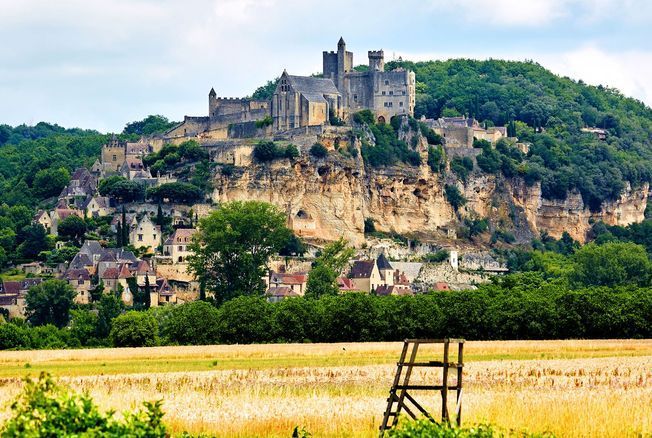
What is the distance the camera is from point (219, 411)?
32.3m

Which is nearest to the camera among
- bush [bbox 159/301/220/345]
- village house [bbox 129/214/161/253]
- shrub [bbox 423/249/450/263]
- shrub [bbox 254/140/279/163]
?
bush [bbox 159/301/220/345]

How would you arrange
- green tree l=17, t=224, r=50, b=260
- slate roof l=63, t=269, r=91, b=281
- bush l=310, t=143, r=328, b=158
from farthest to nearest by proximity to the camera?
bush l=310, t=143, r=328, b=158
green tree l=17, t=224, r=50, b=260
slate roof l=63, t=269, r=91, b=281

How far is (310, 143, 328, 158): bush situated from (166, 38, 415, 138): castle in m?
2.53

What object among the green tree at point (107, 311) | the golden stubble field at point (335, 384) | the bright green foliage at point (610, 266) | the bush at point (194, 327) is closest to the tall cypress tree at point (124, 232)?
the green tree at point (107, 311)

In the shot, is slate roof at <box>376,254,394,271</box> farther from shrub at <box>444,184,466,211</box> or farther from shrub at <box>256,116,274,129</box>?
shrub at <box>444,184,466,211</box>

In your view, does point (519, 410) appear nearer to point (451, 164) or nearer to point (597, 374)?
point (597, 374)

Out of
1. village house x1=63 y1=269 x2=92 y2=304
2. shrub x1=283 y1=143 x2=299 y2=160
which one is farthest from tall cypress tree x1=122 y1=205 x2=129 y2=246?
shrub x1=283 y1=143 x2=299 y2=160

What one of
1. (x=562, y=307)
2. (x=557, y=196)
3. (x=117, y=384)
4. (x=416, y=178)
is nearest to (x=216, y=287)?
(x=416, y=178)

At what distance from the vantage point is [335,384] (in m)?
40.9

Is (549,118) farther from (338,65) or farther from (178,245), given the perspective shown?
(178,245)

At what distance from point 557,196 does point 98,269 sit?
54379 mm

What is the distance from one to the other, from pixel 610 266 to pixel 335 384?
82.0 metres

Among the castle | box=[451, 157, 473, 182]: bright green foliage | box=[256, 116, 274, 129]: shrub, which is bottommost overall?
box=[451, 157, 473, 182]: bright green foliage

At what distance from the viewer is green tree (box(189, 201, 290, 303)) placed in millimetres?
107750
